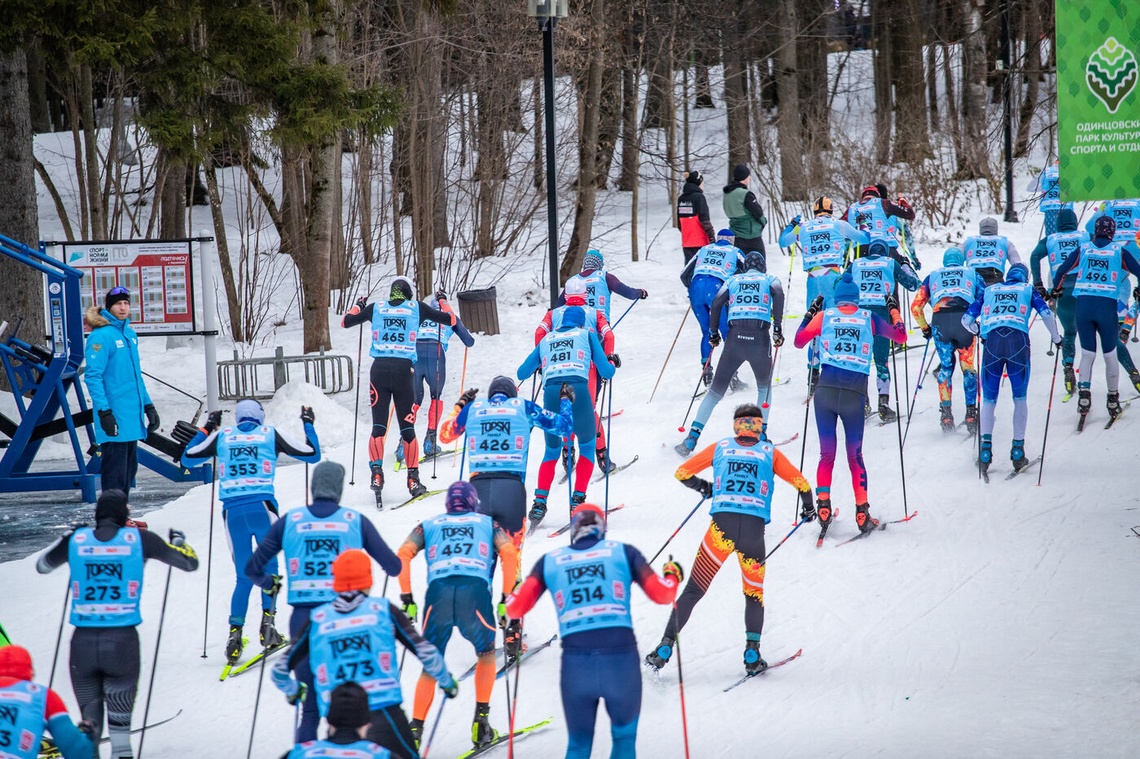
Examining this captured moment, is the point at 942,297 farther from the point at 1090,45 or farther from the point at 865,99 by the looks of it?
the point at 865,99

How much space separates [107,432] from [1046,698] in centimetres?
767

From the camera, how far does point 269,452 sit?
8219mm

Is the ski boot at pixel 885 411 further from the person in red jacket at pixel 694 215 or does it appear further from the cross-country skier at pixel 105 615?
the cross-country skier at pixel 105 615

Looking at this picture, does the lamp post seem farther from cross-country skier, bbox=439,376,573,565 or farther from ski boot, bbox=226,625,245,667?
ski boot, bbox=226,625,245,667

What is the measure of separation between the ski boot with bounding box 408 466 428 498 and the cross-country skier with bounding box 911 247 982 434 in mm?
5105

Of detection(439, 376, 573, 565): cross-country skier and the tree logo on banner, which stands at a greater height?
the tree logo on banner

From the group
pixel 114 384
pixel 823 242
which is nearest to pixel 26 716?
pixel 114 384

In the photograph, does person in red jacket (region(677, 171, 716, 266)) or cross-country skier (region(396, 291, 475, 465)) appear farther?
person in red jacket (region(677, 171, 716, 266))

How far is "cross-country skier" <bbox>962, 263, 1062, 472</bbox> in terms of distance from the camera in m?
10.7

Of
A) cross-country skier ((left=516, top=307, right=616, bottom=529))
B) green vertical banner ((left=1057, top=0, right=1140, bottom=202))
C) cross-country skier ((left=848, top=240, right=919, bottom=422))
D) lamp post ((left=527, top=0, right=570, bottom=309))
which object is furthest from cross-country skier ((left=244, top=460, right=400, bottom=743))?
cross-country skier ((left=848, top=240, right=919, bottom=422))

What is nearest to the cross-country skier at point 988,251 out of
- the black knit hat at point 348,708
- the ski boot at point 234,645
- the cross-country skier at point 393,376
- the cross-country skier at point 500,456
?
the cross-country skier at point 393,376

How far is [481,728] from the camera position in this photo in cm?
673

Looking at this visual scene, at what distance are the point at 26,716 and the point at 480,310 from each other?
12.5m

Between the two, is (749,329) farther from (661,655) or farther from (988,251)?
(661,655)
